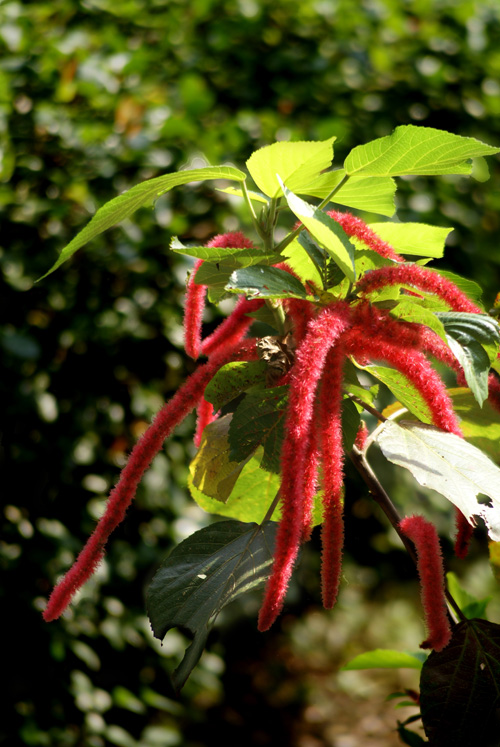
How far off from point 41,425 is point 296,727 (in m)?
1.64

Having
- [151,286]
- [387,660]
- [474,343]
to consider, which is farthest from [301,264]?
[151,286]

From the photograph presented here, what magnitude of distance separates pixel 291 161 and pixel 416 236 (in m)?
0.13

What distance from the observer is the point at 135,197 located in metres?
0.54

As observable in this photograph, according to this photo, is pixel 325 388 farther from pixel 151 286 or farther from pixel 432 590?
pixel 151 286

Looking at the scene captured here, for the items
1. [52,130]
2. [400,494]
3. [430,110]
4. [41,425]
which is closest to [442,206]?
[430,110]

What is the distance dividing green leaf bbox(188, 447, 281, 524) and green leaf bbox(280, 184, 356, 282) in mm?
293

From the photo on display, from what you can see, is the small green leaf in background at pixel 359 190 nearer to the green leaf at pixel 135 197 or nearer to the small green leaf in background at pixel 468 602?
the green leaf at pixel 135 197

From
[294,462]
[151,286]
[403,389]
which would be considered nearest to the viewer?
[294,462]

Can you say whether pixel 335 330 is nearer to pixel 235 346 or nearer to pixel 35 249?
pixel 235 346

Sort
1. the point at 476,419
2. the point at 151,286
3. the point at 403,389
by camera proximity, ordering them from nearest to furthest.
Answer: the point at 403,389 < the point at 476,419 < the point at 151,286

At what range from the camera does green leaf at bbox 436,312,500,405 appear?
0.46 metres

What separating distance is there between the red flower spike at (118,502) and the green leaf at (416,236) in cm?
24

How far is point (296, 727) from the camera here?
242cm

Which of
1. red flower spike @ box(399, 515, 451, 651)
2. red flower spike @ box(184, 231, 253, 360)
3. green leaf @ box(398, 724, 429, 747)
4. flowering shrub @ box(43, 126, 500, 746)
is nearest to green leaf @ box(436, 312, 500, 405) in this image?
flowering shrub @ box(43, 126, 500, 746)
